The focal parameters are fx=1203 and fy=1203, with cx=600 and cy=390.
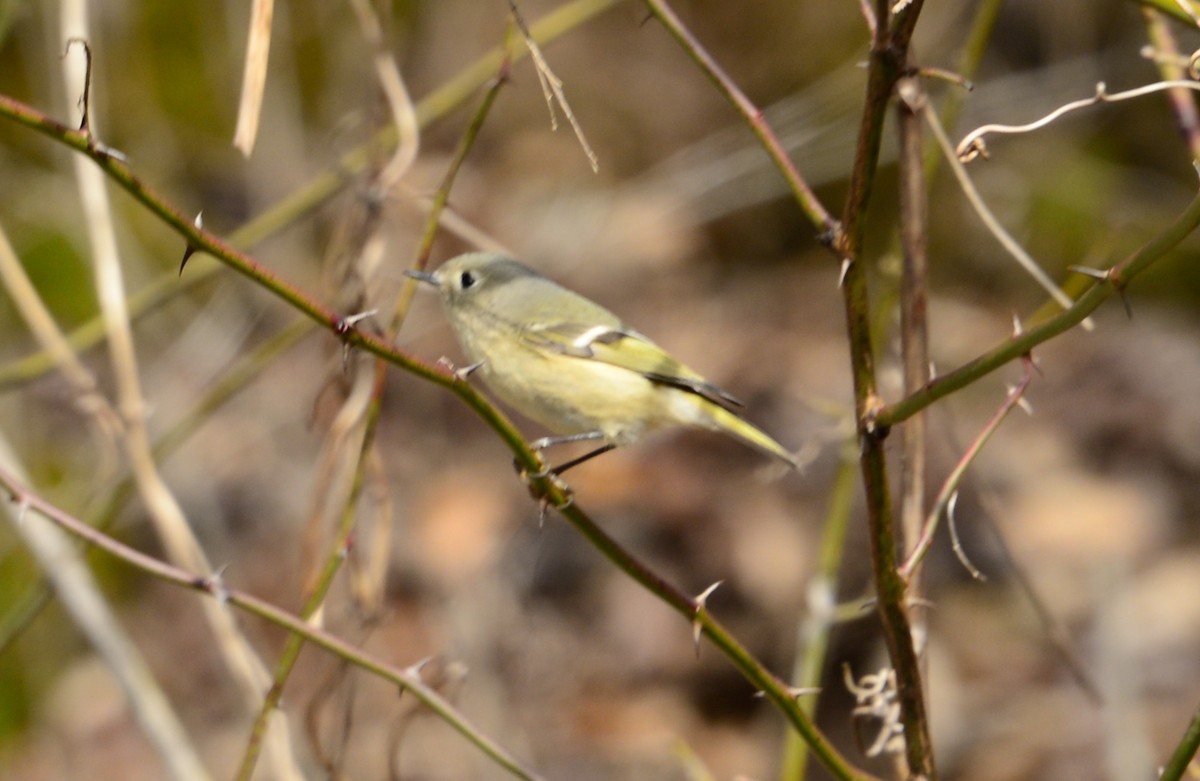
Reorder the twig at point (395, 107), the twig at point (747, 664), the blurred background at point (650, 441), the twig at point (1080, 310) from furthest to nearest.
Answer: the blurred background at point (650, 441), the twig at point (395, 107), the twig at point (747, 664), the twig at point (1080, 310)

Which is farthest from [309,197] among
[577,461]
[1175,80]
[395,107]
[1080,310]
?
[1080,310]

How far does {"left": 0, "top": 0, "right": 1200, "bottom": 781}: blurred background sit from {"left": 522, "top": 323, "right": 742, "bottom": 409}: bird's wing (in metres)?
0.45

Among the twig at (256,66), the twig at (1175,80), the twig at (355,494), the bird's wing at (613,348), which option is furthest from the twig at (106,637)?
the twig at (1175,80)

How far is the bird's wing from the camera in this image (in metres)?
2.75

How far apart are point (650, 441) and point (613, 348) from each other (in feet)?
9.46

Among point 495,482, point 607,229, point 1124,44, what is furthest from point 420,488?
point 1124,44

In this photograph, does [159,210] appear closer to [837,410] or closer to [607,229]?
[837,410]

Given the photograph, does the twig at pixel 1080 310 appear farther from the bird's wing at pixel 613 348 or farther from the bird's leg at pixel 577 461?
the bird's wing at pixel 613 348

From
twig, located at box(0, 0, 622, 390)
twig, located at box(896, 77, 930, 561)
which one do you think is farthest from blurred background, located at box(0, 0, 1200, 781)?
twig, located at box(896, 77, 930, 561)

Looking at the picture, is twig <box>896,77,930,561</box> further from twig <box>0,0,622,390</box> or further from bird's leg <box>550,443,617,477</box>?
twig <box>0,0,622,390</box>

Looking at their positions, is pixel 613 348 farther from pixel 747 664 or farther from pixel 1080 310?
pixel 1080 310

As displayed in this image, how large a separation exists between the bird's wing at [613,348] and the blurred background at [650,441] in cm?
45

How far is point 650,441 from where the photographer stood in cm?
578

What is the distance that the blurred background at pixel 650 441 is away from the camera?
4.46 m
